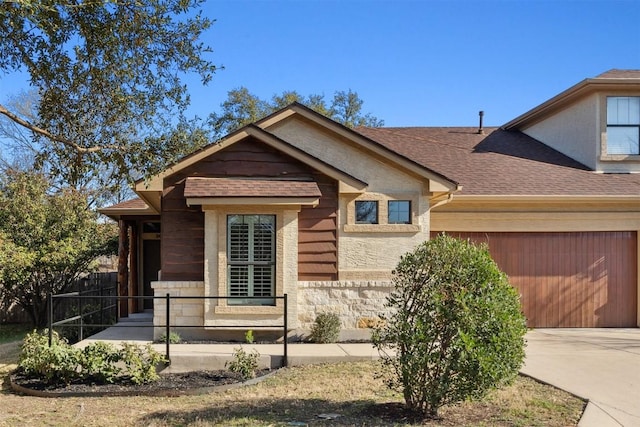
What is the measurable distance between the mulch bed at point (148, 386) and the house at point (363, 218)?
179cm

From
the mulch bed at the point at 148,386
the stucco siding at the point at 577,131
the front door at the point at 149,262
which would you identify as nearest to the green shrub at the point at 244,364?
the mulch bed at the point at 148,386

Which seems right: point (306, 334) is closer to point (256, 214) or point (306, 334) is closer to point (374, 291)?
point (374, 291)

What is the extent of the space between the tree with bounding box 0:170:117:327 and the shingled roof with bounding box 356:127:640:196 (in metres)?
8.15

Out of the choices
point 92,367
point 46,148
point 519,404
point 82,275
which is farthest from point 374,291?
point 82,275

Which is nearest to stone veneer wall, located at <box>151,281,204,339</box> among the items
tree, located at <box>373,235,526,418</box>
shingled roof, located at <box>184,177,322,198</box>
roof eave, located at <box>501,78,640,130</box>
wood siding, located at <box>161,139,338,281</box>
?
wood siding, located at <box>161,139,338,281</box>

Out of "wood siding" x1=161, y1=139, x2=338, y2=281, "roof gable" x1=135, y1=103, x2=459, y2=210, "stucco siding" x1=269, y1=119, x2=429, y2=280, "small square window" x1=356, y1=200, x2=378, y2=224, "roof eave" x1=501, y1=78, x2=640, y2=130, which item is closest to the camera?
"roof gable" x1=135, y1=103, x2=459, y2=210

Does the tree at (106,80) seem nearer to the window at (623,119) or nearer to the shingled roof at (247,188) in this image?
the shingled roof at (247,188)

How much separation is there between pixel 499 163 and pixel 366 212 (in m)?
4.81

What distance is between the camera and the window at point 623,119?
44.1ft

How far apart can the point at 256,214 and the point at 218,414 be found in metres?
4.66

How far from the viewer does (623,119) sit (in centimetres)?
1348

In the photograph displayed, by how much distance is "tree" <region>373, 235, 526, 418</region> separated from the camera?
18.6 ft

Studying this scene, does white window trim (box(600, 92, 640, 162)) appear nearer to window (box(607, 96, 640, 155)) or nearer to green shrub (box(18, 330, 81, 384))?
window (box(607, 96, 640, 155))

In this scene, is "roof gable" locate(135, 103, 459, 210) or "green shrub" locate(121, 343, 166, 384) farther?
"roof gable" locate(135, 103, 459, 210)
